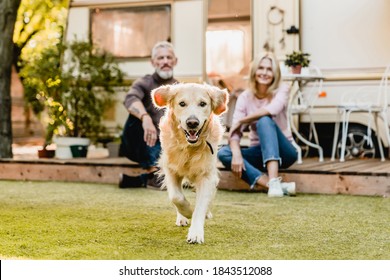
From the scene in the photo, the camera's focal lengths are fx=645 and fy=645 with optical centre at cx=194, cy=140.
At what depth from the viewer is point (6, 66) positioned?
582cm


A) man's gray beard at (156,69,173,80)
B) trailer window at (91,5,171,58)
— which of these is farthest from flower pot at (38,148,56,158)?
man's gray beard at (156,69,173,80)

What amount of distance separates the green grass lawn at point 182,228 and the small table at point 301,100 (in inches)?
51.3

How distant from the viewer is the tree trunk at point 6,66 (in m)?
5.74

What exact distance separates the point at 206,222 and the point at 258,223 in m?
0.24

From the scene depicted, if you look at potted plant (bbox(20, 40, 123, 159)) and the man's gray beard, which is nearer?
the man's gray beard

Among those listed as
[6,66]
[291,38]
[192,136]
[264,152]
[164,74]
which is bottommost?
[264,152]

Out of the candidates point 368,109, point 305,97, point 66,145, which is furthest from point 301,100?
point 66,145

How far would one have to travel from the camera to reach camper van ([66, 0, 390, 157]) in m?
5.79

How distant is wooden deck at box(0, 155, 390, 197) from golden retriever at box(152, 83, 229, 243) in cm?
152

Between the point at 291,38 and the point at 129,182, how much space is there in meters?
2.29

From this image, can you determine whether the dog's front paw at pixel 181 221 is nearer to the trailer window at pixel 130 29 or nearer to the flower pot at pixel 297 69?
the flower pot at pixel 297 69

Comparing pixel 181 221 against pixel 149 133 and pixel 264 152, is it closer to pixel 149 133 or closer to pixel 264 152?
pixel 149 133

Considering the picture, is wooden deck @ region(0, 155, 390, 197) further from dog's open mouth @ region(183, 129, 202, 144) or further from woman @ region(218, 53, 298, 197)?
dog's open mouth @ region(183, 129, 202, 144)
